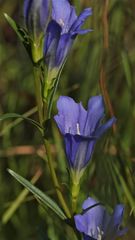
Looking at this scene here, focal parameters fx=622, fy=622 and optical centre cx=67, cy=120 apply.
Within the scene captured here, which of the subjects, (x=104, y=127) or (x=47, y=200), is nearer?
(x=104, y=127)

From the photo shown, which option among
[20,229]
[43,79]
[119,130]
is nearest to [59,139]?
[119,130]

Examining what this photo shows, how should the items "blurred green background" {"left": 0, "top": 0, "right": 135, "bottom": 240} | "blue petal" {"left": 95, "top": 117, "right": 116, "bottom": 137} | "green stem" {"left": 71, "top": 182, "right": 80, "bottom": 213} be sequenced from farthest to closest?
1. "blurred green background" {"left": 0, "top": 0, "right": 135, "bottom": 240}
2. "green stem" {"left": 71, "top": 182, "right": 80, "bottom": 213}
3. "blue petal" {"left": 95, "top": 117, "right": 116, "bottom": 137}

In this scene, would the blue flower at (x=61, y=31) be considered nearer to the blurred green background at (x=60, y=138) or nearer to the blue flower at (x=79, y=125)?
the blue flower at (x=79, y=125)

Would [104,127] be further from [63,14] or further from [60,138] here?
Answer: [60,138]

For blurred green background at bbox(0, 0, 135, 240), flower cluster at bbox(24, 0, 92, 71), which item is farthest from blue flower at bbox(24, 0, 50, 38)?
blurred green background at bbox(0, 0, 135, 240)

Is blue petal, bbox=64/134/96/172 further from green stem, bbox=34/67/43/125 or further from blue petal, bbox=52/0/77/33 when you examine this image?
blue petal, bbox=52/0/77/33

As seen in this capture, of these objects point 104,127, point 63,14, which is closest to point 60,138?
Result: point 63,14
